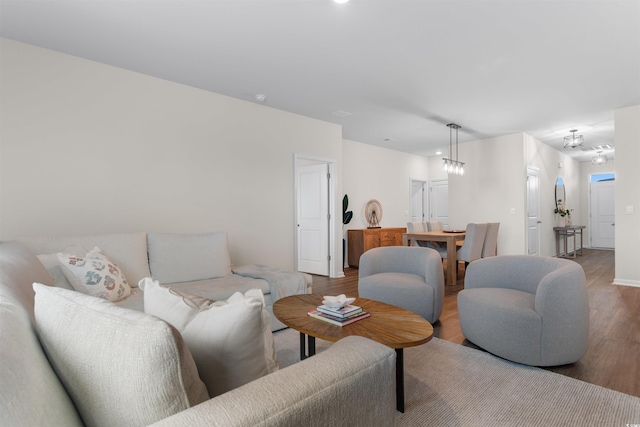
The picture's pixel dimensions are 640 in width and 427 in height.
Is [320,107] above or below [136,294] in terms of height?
above

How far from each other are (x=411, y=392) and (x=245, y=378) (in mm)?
1471

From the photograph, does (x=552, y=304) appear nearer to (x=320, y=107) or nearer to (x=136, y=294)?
(x=136, y=294)

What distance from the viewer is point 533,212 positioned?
6.26 meters

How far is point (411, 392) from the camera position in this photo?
75.0 inches

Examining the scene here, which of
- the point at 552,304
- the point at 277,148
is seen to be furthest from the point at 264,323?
the point at 277,148

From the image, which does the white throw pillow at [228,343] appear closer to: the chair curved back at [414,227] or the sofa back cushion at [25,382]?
the sofa back cushion at [25,382]

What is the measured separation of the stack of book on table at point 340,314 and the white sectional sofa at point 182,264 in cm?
101

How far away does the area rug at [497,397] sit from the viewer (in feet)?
5.38

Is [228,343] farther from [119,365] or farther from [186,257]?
[186,257]

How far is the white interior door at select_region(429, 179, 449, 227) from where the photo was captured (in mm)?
8055

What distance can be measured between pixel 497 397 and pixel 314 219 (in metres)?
4.00

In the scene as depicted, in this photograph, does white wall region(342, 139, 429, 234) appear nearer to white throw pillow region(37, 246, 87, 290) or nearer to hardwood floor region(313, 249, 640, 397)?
hardwood floor region(313, 249, 640, 397)

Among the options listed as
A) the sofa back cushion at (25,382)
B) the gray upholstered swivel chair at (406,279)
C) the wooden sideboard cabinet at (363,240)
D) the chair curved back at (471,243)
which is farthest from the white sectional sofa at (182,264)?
the wooden sideboard cabinet at (363,240)

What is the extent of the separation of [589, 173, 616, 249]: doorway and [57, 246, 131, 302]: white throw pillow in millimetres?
10869
